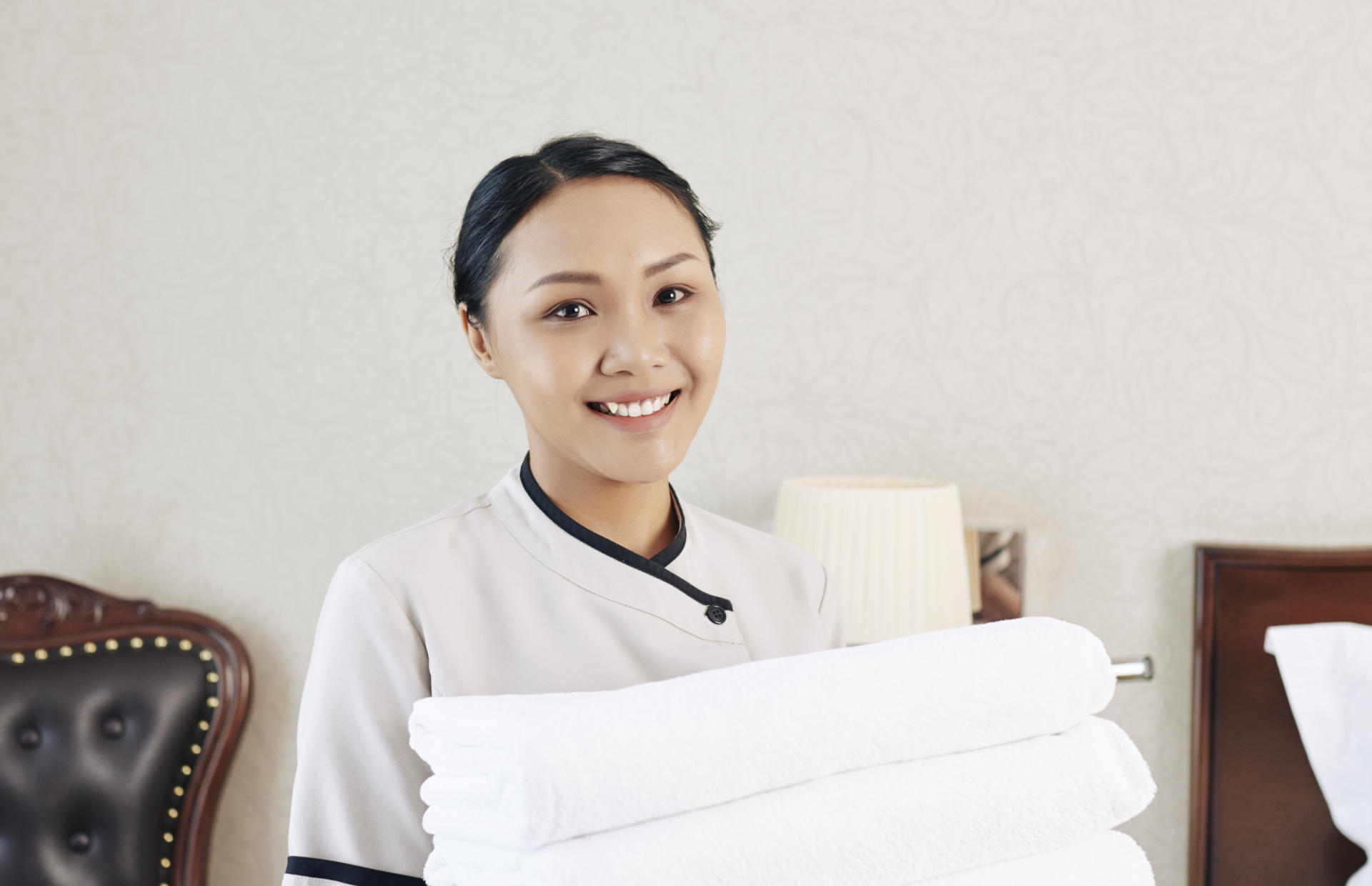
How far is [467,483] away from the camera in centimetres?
186

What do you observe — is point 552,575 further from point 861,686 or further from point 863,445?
point 863,445

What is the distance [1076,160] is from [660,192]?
4.14 feet

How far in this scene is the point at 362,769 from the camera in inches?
23.0

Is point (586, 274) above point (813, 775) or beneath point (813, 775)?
above

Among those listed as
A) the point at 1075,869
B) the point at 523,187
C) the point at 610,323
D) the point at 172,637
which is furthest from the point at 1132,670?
the point at 172,637

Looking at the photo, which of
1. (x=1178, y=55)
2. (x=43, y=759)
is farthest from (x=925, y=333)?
(x=43, y=759)

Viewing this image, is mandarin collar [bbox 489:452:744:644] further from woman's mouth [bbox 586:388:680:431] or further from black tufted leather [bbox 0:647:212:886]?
black tufted leather [bbox 0:647:212:886]

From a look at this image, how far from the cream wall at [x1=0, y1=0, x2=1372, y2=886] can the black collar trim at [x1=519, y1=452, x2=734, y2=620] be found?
3.55 feet

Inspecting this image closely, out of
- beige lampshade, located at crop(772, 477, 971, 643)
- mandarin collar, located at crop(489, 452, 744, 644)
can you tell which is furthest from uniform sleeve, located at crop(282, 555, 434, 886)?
beige lampshade, located at crop(772, 477, 971, 643)

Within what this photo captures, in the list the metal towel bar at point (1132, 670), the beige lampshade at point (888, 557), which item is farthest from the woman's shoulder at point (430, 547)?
the beige lampshade at point (888, 557)

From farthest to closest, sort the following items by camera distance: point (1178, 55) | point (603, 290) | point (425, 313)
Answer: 1. point (425, 313)
2. point (1178, 55)
3. point (603, 290)

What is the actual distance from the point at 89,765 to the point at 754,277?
140cm

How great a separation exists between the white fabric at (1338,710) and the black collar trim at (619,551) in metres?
1.19

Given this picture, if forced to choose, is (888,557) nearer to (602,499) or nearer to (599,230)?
(602,499)
